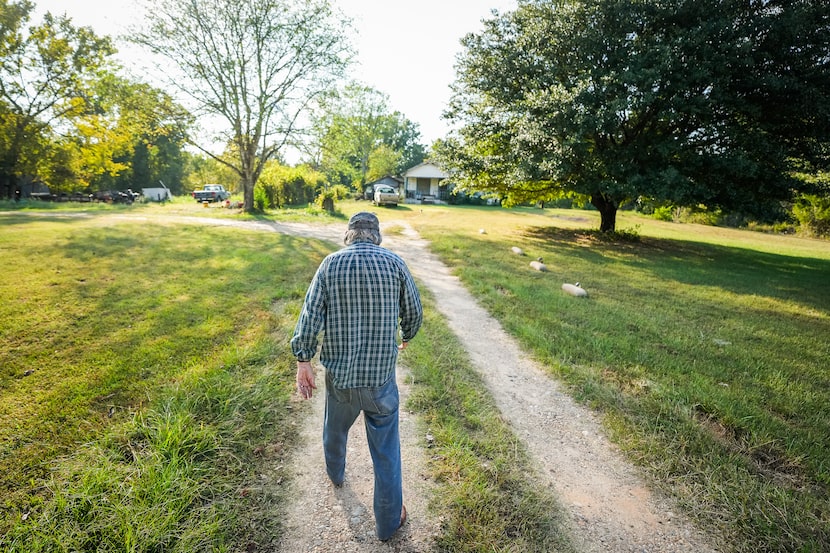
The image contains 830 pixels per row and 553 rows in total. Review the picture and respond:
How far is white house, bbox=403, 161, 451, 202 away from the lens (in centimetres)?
4238

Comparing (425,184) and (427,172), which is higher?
(427,172)

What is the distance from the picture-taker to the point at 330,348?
7.24 feet

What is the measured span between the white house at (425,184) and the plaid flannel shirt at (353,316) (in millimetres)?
40159

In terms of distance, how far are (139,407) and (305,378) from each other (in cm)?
209

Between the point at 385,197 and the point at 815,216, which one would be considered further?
the point at 385,197

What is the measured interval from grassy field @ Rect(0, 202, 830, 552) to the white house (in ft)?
118

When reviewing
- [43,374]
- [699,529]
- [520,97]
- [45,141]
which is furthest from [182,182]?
[699,529]

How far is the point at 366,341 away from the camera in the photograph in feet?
7.22

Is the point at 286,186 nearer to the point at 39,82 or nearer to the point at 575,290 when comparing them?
the point at 39,82

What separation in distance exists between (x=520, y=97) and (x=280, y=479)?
1555 cm

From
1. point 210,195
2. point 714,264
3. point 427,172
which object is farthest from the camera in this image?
point 427,172

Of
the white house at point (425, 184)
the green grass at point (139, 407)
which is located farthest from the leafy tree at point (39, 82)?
the white house at point (425, 184)

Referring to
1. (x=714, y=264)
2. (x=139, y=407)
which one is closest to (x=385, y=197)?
(x=714, y=264)

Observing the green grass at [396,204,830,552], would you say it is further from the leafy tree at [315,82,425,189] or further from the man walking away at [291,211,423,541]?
the leafy tree at [315,82,425,189]
